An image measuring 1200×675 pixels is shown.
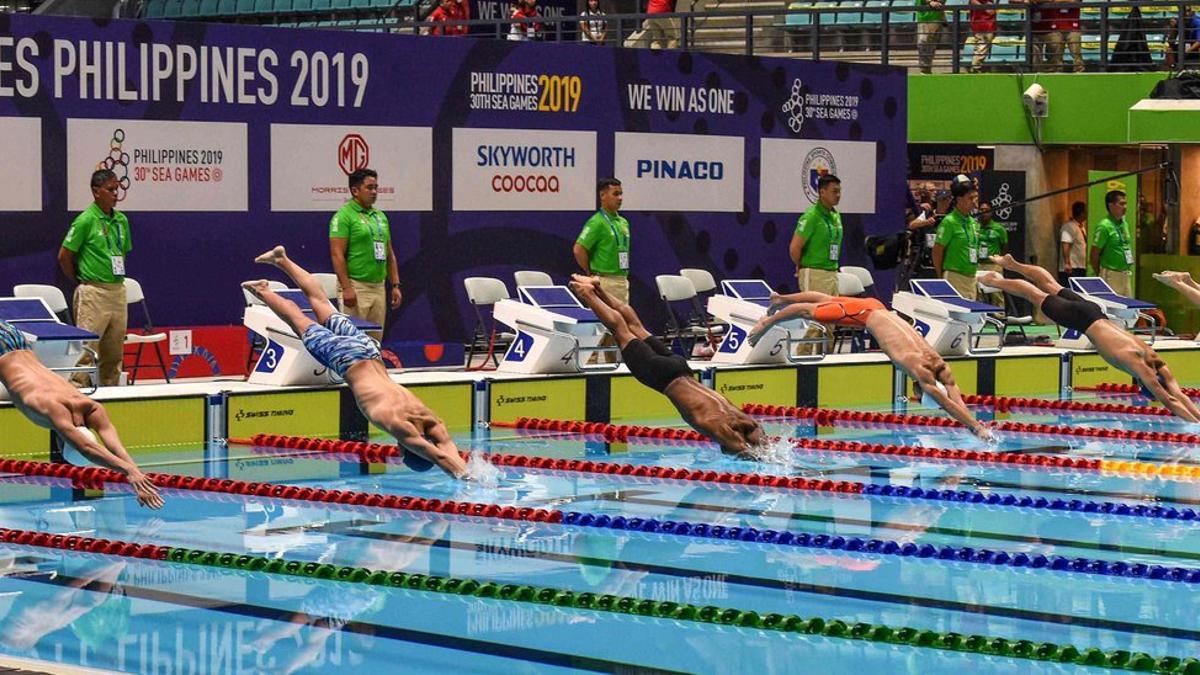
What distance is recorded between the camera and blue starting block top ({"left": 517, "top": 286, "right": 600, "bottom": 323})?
1356 cm

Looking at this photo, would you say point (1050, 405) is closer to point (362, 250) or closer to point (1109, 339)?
point (1109, 339)

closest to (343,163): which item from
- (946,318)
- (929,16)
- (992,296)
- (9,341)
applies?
(946,318)

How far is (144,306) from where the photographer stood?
13.7 meters

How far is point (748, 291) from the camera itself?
15.0 meters

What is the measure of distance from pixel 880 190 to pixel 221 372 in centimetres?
729

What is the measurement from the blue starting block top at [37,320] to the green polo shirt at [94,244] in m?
0.58

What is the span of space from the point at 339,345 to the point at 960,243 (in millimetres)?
7452

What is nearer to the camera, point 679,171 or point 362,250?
point 362,250

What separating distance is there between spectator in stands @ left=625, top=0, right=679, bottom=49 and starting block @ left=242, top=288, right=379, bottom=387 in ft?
31.4

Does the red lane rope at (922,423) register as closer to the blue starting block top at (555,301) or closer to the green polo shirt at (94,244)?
the blue starting block top at (555,301)

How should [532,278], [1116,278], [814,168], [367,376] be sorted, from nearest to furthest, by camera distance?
1. [367,376]
2. [532,278]
3. [1116,278]
4. [814,168]

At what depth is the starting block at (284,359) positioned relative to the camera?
12.1 m

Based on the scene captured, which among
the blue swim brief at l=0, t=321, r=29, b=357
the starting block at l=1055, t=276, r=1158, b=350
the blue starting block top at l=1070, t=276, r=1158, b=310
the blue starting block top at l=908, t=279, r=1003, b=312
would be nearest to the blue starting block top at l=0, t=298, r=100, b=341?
the blue swim brief at l=0, t=321, r=29, b=357

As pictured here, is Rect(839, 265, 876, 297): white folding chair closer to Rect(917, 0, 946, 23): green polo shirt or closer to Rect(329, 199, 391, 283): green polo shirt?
Rect(917, 0, 946, 23): green polo shirt
